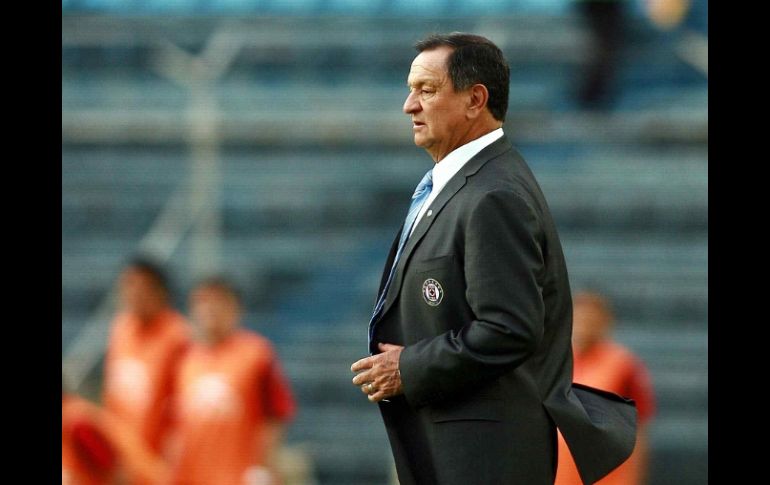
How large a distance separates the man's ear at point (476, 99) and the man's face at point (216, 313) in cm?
320

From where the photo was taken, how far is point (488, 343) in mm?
2176

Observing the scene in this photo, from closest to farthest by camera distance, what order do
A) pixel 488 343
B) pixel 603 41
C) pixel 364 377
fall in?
pixel 488 343, pixel 364 377, pixel 603 41

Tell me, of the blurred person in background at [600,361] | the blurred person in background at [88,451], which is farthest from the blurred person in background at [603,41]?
the blurred person in background at [88,451]

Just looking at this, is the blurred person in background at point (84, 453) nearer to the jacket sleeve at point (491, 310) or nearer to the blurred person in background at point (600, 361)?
the blurred person in background at point (600, 361)

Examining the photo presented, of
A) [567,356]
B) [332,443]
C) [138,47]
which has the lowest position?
[332,443]

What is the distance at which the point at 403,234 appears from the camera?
2.41 meters


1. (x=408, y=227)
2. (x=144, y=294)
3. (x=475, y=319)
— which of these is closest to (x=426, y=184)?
(x=408, y=227)

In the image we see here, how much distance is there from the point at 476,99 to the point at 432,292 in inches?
14.1

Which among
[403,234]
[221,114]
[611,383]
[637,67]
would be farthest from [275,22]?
[403,234]

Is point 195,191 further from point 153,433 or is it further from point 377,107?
point 153,433

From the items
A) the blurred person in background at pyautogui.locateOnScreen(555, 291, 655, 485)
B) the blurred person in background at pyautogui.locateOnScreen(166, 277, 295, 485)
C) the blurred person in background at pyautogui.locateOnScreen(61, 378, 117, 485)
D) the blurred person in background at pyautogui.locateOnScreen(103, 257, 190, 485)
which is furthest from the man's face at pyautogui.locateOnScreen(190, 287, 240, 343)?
the blurred person in background at pyautogui.locateOnScreen(555, 291, 655, 485)

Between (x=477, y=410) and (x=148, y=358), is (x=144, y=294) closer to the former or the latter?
(x=148, y=358)

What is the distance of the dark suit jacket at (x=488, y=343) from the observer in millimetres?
2188
